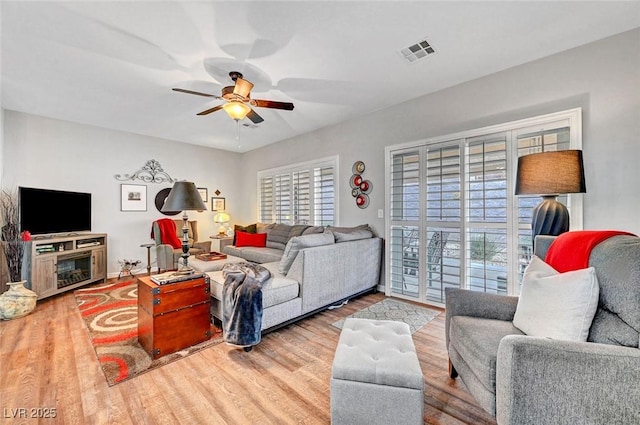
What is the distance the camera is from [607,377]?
1.00m

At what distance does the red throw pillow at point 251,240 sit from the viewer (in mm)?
5012

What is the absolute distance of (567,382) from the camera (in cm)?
104

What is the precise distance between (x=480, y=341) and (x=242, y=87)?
280 cm

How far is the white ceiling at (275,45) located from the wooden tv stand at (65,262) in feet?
6.53

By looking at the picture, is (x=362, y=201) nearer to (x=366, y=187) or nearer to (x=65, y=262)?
(x=366, y=187)

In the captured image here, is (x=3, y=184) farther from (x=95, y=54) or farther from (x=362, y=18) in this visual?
(x=362, y=18)

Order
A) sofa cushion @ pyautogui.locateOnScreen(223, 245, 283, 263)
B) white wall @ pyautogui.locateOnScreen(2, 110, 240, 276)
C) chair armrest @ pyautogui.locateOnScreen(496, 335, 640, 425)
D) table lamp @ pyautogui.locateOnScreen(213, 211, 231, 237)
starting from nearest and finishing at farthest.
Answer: chair armrest @ pyautogui.locateOnScreen(496, 335, 640, 425) → white wall @ pyautogui.locateOnScreen(2, 110, 240, 276) → sofa cushion @ pyautogui.locateOnScreen(223, 245, 283, 263) → table lamp @ pyautogui.locateOnScreen(213, 211, 231, 237)

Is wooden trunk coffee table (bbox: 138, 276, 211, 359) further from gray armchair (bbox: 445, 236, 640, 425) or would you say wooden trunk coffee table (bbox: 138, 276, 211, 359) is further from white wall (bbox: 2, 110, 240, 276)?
white wall (bbox: 2, 110, 240, 276)

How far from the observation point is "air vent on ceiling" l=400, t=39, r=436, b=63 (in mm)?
2412

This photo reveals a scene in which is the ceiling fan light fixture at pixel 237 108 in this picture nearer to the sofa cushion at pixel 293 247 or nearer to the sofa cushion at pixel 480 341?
the sofa cushion at pixel 293 247

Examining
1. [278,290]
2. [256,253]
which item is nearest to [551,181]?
[278,290]

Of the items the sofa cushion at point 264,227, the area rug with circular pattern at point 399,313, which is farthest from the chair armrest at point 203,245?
the area rug with circular pattern at point 399,313

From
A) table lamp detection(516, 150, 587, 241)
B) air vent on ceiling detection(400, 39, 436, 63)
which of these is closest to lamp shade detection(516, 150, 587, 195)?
table lamp detection(516, 150, 587, 241)

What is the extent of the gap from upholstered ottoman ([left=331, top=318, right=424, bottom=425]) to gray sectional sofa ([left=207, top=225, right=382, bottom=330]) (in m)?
1.24
